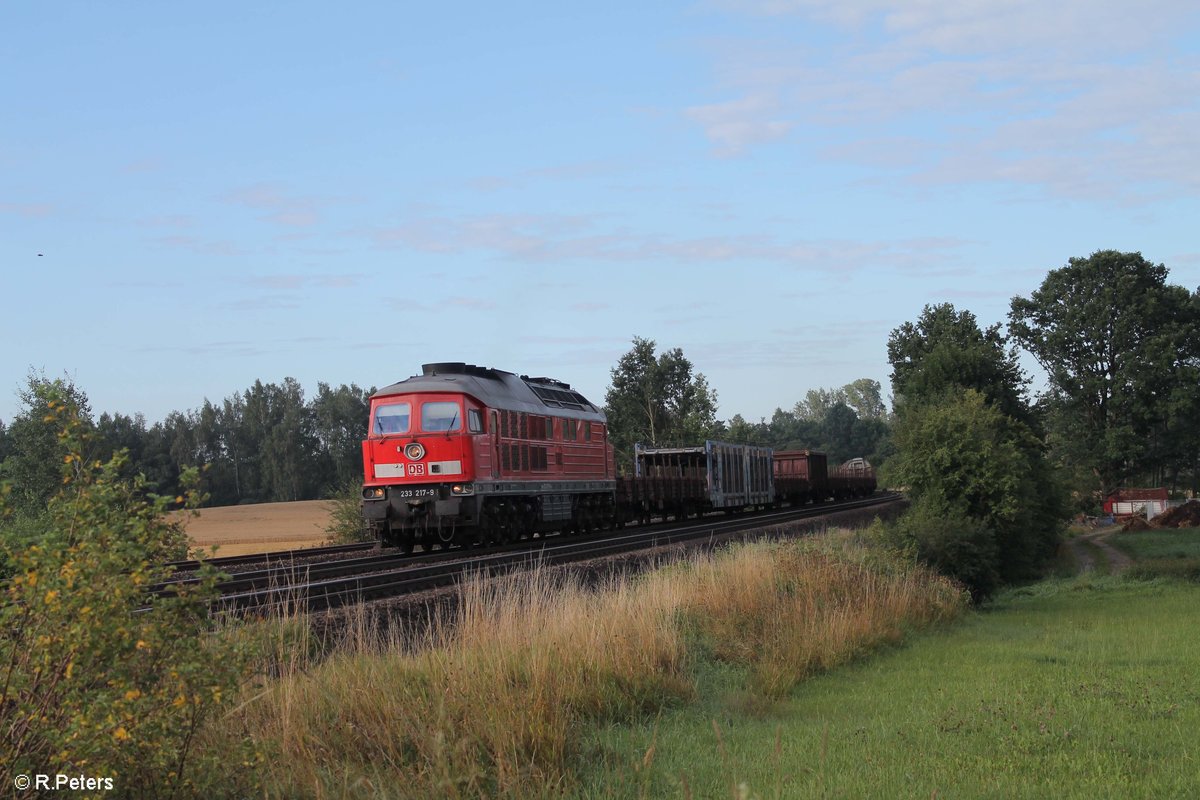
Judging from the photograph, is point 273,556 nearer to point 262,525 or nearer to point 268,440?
point 262,525

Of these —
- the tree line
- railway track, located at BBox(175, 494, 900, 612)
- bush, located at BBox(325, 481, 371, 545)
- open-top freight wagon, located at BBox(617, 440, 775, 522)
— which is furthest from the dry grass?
the tree line

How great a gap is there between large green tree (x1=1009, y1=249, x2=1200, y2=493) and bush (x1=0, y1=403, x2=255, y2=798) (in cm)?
6870

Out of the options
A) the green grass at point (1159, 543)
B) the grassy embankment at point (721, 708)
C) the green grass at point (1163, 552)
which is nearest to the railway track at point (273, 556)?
the grassy embankment at point (721, 708)

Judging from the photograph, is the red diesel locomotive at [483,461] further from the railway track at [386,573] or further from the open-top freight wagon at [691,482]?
the open-top freight wagon at [691,482]

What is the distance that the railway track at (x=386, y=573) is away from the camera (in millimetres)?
13492

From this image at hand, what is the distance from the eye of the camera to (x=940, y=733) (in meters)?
8.23

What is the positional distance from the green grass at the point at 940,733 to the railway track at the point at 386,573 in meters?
4.01

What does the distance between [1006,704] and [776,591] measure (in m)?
5.83

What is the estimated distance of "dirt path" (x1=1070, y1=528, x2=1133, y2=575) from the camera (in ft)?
153

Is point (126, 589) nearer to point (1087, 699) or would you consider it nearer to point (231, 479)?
point (1087, 699)

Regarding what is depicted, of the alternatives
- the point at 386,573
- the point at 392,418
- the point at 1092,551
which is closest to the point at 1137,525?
the point at 1092,551

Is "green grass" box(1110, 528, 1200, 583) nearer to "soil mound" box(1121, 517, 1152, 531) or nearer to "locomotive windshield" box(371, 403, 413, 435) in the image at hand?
"soil mound" box(1121, 517, 1152, 531)

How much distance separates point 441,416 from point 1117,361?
5637 centimetres

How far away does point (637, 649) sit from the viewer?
1009 cm
